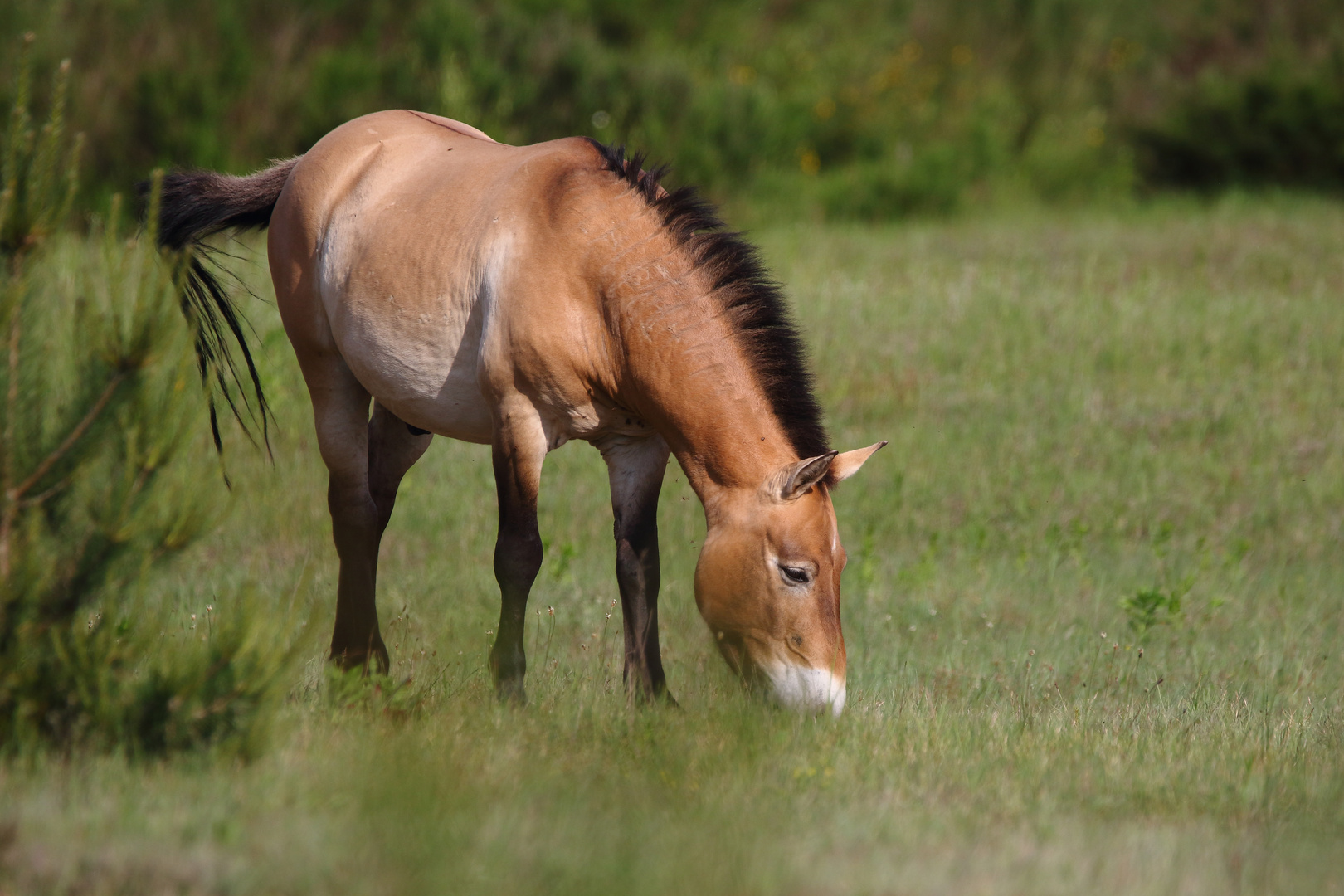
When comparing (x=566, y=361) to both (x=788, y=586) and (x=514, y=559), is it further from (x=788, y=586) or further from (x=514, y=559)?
(x=788, y=586)

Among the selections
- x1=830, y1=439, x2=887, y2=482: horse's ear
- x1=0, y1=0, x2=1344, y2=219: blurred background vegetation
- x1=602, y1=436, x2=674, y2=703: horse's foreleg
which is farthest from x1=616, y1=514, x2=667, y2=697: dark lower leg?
x1=0, y1=0, x2=1344, y2=219: blurred background vegetation

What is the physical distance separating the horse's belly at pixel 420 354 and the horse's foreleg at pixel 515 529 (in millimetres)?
271

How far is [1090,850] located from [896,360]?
6.79 meters

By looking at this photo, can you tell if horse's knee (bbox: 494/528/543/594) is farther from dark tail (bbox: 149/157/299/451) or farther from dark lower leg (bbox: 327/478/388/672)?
dark tail (bbox: 149/157/299/451)

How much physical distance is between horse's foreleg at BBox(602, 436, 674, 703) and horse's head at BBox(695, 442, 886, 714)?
67cm

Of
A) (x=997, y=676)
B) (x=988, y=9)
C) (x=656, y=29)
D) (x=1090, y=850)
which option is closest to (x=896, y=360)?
(x=997, y=676)

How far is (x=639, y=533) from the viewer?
15.5ft

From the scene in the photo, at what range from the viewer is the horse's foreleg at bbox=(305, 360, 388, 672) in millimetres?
5184

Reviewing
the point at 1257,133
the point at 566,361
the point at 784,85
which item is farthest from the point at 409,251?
the point at 1257,133

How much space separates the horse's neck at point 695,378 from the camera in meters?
4.07

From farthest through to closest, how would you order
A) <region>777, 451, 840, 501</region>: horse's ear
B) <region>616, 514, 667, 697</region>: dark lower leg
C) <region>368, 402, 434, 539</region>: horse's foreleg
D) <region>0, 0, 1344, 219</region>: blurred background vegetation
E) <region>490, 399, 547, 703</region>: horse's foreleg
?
<region>0, 0, 1344, 219</region>: blurred background vegetation, <region>368, 402, 434, 539</region>: horse's foreleg, <region>616, 514, 667, 697</region>: dark lower leg, <region>490, 399, 547, 703</region>: horse's foreleg, <region>777, 451, 840, 501</region>: horse's ear

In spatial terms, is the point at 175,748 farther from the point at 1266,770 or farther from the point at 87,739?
the point at 1266,770

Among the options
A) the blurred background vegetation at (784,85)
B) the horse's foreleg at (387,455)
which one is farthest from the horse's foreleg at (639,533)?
the blurred background vegetation at (784,85)

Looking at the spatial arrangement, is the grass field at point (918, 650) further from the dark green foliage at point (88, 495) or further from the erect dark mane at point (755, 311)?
the erect dark mane at point (755, 311)
